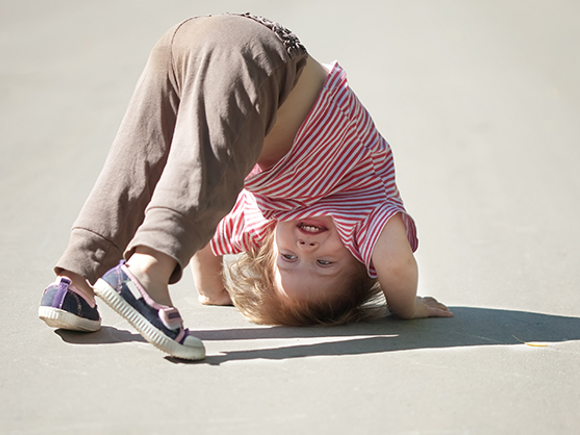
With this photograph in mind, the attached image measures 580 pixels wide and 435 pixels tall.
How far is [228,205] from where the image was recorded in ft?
4.55

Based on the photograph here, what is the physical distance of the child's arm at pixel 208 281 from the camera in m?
2.06

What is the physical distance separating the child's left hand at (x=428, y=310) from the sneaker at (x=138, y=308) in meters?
0.83

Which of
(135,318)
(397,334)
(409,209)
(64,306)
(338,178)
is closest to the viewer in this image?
(135,318)

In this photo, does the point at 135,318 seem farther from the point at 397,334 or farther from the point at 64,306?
the point at 397,334

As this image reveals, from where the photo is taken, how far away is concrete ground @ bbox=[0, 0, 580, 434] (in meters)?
1.17

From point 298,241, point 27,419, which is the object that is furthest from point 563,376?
point 27,419

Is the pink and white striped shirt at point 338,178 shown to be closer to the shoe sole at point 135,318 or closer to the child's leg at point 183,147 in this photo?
the child's leg at point 183,147

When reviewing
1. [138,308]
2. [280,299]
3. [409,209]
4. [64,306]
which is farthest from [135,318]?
[409,209]

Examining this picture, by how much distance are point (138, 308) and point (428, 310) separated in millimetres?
952

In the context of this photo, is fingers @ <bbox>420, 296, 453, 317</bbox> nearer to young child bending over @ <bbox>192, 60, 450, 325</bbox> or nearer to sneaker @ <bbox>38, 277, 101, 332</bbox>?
young child bending over @ <bbox>192, 60, 450, 325</bbox>

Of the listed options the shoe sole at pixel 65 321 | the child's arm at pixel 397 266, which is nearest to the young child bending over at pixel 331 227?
the child's arm at pixel 397 266

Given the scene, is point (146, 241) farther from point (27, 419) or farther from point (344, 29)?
point (344, 29)

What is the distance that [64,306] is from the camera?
4.82 feet

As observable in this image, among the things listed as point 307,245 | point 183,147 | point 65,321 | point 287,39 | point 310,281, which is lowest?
point 65,321
